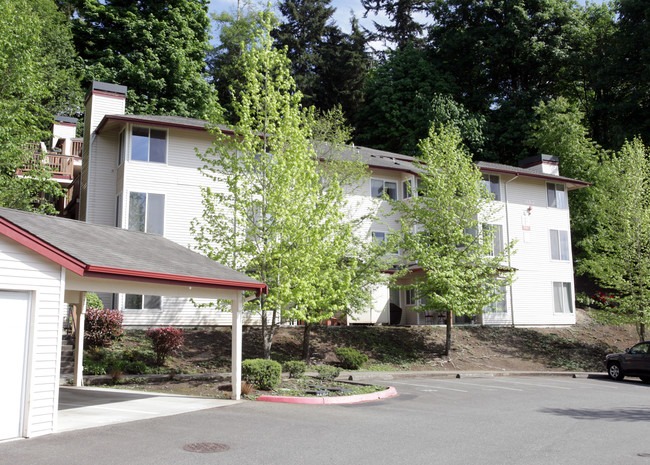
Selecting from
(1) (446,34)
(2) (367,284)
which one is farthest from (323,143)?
(1) (446,34)

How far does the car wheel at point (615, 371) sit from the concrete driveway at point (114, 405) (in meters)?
17.9

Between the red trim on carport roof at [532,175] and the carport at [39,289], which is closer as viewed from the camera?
the carport at [39,289]

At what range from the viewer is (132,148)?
81.5ft

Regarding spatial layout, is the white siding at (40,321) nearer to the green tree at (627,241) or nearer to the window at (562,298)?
the green tree at (627,241)

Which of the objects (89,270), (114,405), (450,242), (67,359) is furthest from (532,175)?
(89,270)

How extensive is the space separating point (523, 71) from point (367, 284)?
38178 millimetres

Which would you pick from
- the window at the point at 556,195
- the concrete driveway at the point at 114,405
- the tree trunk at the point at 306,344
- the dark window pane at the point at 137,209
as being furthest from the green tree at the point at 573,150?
the concrete driveway at the point at 114,405

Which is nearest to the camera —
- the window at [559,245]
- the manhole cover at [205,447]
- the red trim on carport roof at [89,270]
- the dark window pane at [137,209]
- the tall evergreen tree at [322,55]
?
the manhole cover at [205,447]

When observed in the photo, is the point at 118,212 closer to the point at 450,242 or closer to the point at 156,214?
the point at 156,214

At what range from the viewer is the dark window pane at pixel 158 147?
82.8 ft

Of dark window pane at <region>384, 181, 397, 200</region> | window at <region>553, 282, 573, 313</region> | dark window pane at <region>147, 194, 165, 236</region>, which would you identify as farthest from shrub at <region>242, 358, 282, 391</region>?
window at <region>553, 282, 573, 313</region>

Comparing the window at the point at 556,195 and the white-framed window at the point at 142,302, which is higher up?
the window at the point at 556,195

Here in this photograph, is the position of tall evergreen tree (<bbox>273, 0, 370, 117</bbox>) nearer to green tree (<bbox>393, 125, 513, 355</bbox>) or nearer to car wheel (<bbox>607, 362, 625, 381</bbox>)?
green tree (<bbox>393, 125, 513, 355</bbox>)

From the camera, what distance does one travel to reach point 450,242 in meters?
26.0
